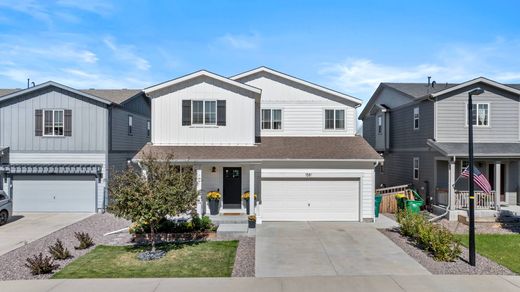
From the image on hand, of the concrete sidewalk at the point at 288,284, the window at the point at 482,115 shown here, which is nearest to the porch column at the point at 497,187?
the window at the point at 482,115

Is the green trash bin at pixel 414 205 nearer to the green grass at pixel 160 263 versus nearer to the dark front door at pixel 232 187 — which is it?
the dark front door at pixel 232 187

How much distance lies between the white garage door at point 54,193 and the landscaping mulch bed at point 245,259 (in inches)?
409

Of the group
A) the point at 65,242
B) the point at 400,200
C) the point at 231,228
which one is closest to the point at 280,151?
the point at 231,228

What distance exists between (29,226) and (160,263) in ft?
29.2

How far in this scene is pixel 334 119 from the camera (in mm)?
18156

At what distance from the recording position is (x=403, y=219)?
13227 mm

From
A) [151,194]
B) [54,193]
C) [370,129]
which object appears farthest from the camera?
[370,129]

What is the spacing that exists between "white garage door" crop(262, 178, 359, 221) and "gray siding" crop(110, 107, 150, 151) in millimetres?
9382

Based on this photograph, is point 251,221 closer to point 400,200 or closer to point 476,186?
point 400,200

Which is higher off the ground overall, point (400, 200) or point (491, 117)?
point (491, 117)

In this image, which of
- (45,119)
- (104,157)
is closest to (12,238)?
(104,157)

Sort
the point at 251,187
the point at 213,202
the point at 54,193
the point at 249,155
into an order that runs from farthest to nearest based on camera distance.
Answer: the point at 54,193 < the point at 213,202 < the point at 249,155 < the point at 251,187

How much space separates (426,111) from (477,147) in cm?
312

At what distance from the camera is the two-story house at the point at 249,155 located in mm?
15773
